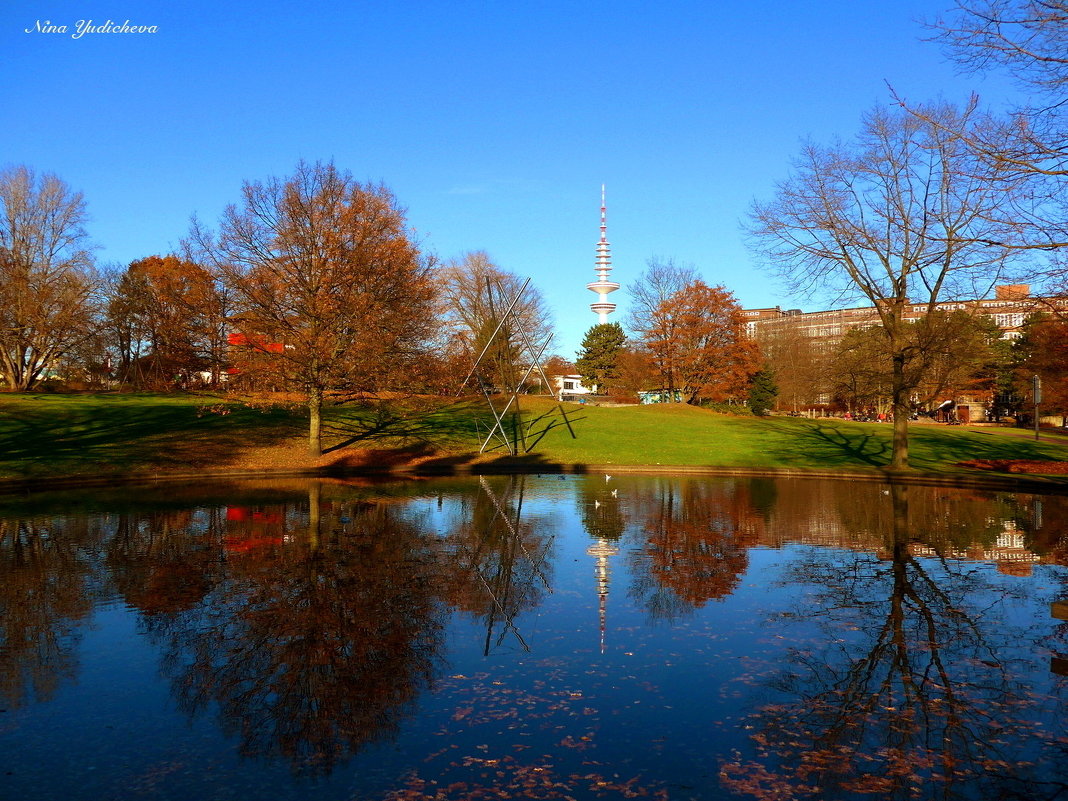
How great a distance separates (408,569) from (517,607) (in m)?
2.50

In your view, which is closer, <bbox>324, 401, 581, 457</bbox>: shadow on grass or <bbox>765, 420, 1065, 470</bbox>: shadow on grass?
<bbox>765, 420, 1065, 470</bbox>: shadow on grass

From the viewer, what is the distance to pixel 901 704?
6750 millimetres

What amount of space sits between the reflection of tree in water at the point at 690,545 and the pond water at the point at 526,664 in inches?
3.6

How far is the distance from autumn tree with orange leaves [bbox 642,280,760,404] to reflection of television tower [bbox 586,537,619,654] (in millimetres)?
47766

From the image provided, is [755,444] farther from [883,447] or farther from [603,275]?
[603,275]

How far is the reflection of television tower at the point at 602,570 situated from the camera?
9.66 meters

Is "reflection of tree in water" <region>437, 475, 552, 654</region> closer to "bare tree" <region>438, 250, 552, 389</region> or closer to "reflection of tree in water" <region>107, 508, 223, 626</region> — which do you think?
"reflection of tree in water" <region>107, 508, 223, 626</region>

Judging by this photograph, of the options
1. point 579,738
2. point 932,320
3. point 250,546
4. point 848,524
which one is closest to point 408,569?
point 250,546

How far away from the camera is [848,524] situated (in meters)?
17.1

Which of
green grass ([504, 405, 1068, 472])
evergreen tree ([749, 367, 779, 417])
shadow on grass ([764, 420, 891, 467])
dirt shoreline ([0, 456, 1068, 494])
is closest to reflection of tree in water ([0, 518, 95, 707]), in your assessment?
dirt shoreline ([0, 456, 1068, 494])

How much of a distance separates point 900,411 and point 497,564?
22002 millimetres

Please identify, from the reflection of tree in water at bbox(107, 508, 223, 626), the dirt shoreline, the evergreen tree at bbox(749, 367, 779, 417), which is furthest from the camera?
the evergreen tree at bbox(749, 367, 779, 417)

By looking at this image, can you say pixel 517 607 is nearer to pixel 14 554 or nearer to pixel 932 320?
pixel 14 554

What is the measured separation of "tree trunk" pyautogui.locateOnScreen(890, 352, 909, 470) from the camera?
2778 cm
